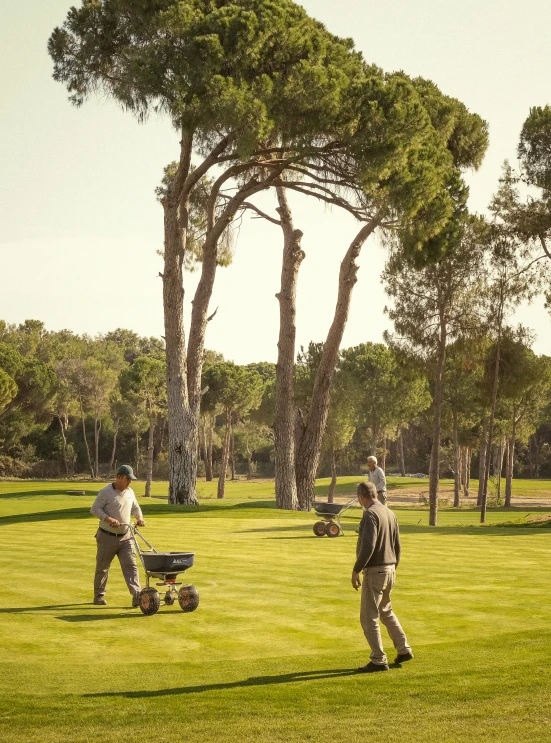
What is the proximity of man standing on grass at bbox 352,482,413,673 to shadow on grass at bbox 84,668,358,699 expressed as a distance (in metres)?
0.30

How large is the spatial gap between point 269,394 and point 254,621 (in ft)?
239

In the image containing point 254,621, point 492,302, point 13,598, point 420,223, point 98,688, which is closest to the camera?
point 98,688

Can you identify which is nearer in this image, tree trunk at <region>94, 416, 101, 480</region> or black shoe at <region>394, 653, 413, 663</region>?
black shoe at <region>394, 653, 413, 663</region>

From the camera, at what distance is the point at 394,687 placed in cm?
891

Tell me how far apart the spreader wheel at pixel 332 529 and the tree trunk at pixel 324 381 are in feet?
39.3

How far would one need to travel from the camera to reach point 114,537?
43.2 ft

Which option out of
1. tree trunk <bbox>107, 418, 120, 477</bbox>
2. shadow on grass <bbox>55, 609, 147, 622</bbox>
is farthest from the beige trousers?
tree trunk <bbox>107, 418, 120, 477</bbox>

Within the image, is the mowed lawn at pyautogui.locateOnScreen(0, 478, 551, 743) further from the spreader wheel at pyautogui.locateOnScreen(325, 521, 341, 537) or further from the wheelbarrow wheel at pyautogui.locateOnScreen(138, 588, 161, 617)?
the spreader wheel at pyautogui.locateOnScreen(325, 521, 341, 537)

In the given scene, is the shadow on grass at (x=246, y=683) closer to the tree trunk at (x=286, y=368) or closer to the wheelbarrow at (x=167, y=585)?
the wheelbarrow at (x=167, y=585)

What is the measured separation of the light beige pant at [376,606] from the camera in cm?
954

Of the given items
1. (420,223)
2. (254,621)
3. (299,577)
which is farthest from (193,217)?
(254,621)

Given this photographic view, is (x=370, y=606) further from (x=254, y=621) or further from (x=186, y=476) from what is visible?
(x=186, y=476)

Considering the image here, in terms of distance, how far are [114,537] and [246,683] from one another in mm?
4569

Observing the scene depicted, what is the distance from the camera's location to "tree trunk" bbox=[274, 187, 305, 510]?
113ft
